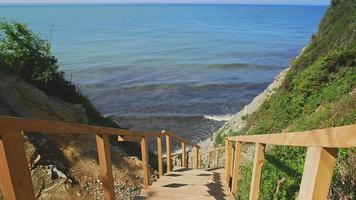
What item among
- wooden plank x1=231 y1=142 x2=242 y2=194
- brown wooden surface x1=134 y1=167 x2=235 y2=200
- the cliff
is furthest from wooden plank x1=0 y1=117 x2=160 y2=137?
the cliff

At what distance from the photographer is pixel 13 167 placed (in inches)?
77.4

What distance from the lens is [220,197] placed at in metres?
5.35

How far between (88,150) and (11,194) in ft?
24.5

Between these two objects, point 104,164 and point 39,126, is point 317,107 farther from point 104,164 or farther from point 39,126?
point 39,126

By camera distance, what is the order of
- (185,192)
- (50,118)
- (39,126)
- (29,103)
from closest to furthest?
A: (39,126)
(185,192)
(29,103)
(50,118)

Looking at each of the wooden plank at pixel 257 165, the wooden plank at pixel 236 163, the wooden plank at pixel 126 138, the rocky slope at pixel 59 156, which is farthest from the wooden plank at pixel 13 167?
the rocky slope at pixel 59 156

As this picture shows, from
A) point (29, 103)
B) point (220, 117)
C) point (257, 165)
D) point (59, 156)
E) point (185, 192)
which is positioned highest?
point (29, 103)

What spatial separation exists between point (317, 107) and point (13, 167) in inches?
393

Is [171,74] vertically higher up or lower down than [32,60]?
higher up

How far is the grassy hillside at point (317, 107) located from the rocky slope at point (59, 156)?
3210mm

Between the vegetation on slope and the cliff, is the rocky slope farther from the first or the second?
the vegetation on slope

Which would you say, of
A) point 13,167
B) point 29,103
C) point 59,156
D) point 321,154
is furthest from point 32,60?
point 321,154

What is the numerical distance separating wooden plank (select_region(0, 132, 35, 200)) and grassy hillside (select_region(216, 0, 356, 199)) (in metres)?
2.73

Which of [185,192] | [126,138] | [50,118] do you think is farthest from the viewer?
[50,118]
